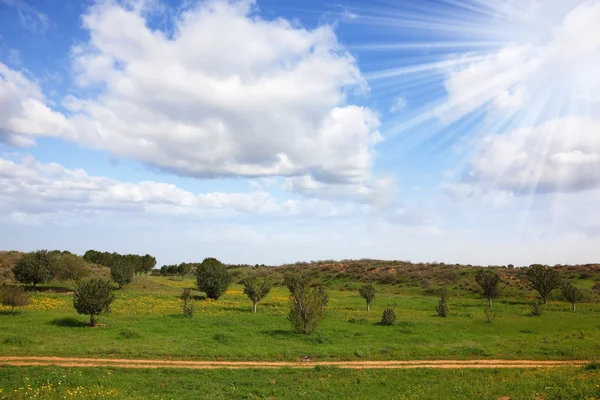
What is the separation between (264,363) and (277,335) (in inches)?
327

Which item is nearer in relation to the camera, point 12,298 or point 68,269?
point 12,298

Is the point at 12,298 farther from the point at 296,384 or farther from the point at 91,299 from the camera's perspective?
the point at 296,384

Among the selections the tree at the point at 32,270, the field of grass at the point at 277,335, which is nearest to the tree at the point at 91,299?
the field of grass at the point at 277,335

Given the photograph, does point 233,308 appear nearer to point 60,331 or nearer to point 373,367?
point 60,331

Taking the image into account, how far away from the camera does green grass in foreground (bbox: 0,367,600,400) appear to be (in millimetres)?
19812

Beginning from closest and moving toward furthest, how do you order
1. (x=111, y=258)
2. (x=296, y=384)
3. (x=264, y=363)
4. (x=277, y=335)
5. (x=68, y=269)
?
(x=296, y=384) < (x=264, y=363) < (x=277, y=335) < (x=68, y=269) < (x=111, y=258)

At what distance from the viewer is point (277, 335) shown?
1491 inches

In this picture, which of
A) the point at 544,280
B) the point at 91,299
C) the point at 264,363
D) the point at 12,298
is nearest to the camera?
the point at 264,363

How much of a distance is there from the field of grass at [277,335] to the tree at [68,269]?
51.0ft

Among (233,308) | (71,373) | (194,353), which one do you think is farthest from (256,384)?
(233,308)

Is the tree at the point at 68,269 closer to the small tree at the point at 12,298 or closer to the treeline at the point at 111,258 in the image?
the small tree at the point at 12,298

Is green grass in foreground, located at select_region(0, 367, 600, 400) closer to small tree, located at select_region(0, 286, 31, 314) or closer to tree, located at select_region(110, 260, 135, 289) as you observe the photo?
small tree, located at select_region(0, 286, 31, 314)

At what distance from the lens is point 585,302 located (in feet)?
227

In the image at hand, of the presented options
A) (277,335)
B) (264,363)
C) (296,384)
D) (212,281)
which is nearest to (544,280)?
(277,335)
